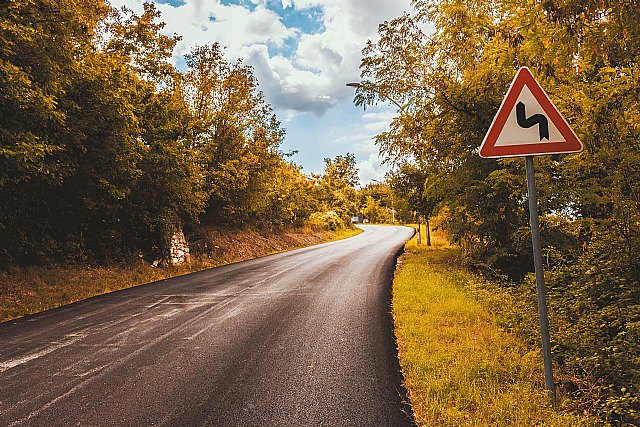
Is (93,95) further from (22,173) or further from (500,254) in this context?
(500,254)

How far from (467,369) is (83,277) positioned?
32.1 feet

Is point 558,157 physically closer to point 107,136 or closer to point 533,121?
point 533,121

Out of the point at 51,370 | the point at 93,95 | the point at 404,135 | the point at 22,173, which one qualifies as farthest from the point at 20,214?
the point at 404,135

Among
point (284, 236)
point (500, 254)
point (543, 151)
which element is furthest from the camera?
point (284, 236)

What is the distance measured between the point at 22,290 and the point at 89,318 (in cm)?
303

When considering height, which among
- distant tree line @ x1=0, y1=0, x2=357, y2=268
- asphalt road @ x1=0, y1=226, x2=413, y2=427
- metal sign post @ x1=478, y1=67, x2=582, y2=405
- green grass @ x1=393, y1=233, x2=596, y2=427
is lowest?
green grass @ x1=393, y1=233, x2=596, y2=427

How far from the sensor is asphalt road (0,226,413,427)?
128 inches

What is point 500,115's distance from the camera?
10.7ft

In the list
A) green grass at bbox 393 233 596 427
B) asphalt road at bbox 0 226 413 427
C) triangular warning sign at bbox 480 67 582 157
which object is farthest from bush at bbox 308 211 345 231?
triangular warning sign at bbox 480 67 582 157

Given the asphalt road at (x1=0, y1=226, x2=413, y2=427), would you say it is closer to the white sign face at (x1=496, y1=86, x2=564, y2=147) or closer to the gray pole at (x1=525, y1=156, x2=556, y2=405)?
the gray pole at (x1=525, y1=156, x2=556, y2=405)

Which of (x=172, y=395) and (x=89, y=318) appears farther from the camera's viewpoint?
(x=89, y=318)

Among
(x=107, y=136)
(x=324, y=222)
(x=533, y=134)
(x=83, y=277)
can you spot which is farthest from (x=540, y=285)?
(x=324, y=222)

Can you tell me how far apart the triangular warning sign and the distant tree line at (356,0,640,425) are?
1.00 meters

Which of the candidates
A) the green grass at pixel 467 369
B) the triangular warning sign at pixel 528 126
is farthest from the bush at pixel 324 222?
the triangular warning sign at pixel 528 126
